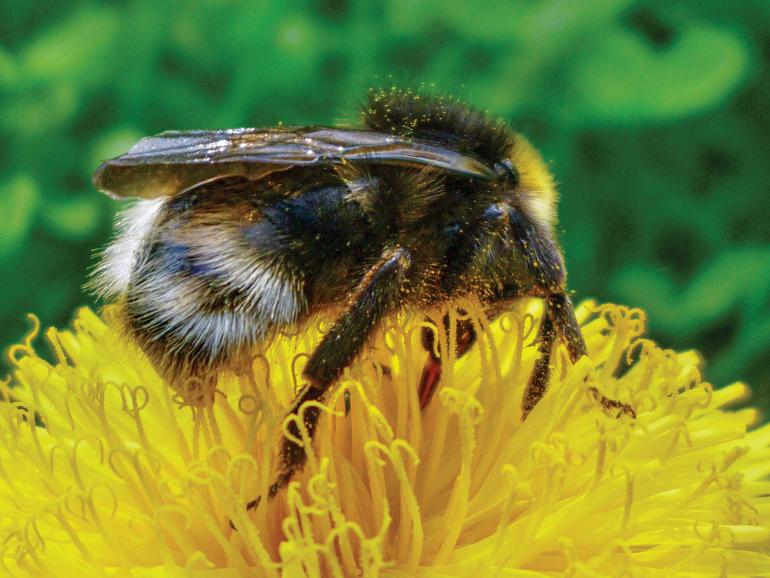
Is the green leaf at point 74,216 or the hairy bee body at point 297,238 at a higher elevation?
the hairy bee body at point 297,238

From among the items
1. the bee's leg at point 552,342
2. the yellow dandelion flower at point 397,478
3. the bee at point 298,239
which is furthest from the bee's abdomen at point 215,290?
the bee's leg at point 552,342

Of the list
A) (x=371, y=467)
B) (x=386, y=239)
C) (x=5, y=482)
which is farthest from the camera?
(x=5, y=482)

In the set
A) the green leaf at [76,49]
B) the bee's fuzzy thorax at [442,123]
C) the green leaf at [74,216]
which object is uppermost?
the green leaf at [76,49]

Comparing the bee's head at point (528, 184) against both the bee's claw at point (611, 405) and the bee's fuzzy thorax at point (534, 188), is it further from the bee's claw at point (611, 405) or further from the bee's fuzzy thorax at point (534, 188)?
the bee's claw at point (611, 405)

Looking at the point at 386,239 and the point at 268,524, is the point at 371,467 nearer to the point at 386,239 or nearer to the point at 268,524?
the point at 268,524

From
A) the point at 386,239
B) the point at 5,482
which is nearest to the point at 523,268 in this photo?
the point at 386,239

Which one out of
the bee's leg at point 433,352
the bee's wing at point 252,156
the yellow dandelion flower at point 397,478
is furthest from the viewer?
the bee's leg at point 433,352
